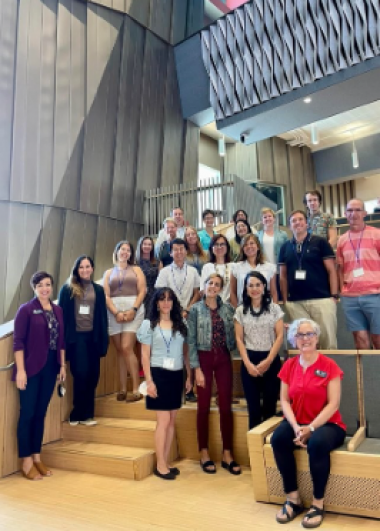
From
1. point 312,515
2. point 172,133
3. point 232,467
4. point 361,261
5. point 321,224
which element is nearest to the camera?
point 312,515

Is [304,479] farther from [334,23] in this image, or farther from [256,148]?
[256,148]

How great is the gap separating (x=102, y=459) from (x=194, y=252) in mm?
1861

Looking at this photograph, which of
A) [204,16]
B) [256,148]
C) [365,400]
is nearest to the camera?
[365,400]

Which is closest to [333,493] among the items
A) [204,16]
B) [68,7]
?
[68,7]

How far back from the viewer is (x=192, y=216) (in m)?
8.05

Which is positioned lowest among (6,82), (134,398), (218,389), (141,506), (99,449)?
(141,506)

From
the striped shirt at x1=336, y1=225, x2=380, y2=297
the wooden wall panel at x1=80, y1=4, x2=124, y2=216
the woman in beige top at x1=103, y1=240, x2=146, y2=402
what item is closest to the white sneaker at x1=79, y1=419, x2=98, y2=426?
the woman in beige top at x1=103, y1=240, x2=146, y2=402

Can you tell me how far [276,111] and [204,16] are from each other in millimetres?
3839

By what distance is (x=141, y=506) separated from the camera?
7.99ft

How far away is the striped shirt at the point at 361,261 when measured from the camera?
2873 mm

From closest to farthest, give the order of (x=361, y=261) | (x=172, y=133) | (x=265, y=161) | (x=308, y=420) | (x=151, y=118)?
(x=308, y=420) → (x=361, y=261) → (x=151, y=118) → (x=172, y=133) → (x=265, y=161)

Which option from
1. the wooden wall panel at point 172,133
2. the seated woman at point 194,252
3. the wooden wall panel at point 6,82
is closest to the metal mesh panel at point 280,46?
the wooden wall panel at point 172,133

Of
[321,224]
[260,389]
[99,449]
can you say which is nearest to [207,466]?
[260,389]

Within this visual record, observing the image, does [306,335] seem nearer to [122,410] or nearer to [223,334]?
[223,334]
